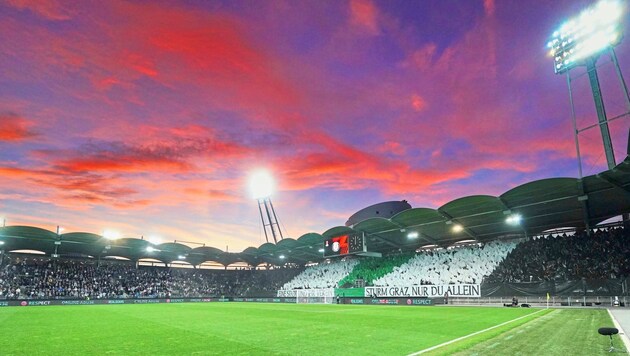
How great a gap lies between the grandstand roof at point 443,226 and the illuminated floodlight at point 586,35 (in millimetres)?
13568

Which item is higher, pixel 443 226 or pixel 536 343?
pixel 443 226

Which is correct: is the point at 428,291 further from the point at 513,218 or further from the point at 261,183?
the point at 261,183

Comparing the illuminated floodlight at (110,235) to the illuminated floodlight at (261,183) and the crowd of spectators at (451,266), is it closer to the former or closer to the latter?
the illuminated floodlight at (261,183)

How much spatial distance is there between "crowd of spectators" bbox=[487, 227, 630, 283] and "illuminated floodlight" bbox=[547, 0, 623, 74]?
55.4 feet

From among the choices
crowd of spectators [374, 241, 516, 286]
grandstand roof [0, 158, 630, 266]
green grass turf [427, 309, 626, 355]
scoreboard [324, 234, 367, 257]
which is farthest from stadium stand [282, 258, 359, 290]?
green grass turf [427, 309, 626, 355]

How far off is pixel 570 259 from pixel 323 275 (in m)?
37.6

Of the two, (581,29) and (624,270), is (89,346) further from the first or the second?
(581,29)

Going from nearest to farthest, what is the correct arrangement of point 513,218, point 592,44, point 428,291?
point 592,44, point 513,218, point 428,291

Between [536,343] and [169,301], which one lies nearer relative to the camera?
[536,343]

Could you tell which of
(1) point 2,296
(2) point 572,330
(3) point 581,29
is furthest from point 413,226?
(1) point 2,296

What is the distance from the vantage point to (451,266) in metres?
43.3

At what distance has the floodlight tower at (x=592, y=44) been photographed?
103 ft

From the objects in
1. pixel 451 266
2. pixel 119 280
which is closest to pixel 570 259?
pixel 451 266

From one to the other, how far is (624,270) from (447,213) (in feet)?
49.0
